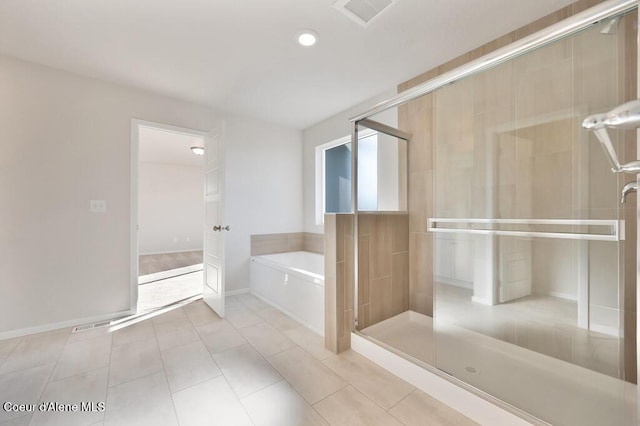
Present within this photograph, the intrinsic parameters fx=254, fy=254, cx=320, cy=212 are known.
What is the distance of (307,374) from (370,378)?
402 millimetres

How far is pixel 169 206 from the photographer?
6.77 m

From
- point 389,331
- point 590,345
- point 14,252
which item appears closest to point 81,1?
point 14,252

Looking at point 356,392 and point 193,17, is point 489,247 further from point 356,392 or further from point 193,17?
point 193,17

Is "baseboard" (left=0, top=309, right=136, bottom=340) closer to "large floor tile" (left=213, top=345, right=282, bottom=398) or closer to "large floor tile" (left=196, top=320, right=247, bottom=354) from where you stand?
"large floor tile" (left=196, top=320, right=247, bottom=354)

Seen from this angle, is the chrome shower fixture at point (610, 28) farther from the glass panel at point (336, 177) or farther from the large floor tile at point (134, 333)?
the large floor tile at point (134, 333)

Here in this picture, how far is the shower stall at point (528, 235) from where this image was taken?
1270 mm

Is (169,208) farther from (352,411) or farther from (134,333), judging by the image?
(352,411)

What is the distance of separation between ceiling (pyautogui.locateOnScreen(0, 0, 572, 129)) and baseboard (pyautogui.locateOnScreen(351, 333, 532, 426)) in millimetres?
2257

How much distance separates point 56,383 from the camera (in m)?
1.56

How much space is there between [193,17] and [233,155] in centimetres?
176

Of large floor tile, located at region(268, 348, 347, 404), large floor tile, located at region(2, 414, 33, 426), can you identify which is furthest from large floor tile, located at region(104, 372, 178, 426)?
large floor tile, located at region(268, 348, 347, 404)

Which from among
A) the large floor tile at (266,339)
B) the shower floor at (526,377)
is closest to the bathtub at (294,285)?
the large floor tile at (266,339)

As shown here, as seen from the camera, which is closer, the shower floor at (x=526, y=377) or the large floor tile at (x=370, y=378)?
the shower floor at (x=526, y=377)

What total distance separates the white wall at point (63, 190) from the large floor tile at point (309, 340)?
1833 mm
